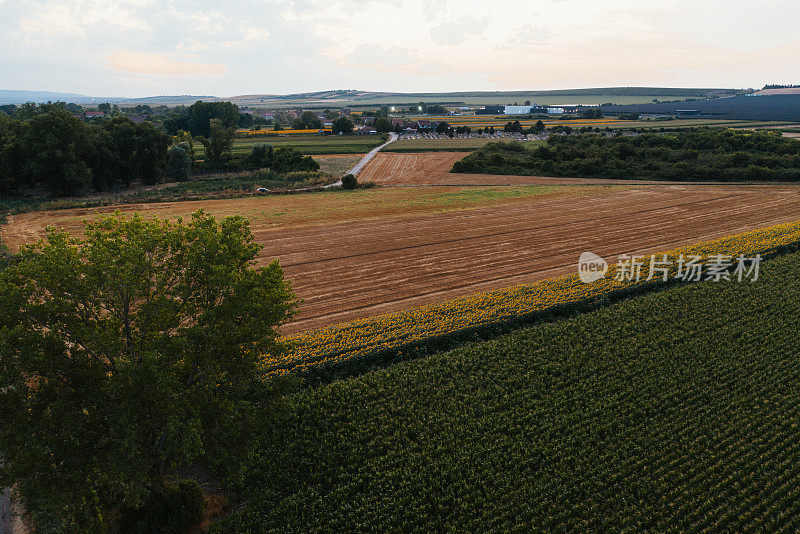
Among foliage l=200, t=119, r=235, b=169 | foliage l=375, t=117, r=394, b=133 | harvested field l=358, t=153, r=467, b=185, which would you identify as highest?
foliage l=375, t=117, r=394, b=133

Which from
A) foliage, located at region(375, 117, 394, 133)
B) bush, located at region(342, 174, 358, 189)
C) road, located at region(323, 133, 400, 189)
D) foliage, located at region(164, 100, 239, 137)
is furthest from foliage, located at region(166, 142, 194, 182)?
foliage, located at region(375, 117, 394, 133)

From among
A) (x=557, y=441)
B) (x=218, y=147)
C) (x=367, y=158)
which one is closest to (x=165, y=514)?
(x=557, y=441)

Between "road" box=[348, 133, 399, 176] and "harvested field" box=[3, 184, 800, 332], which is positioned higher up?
"road" box=[348, 133, 399, 176]

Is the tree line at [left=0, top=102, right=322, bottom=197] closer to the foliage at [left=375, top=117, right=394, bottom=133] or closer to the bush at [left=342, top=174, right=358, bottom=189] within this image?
the bush at [left=342, top=174, right=358, bottom=189]

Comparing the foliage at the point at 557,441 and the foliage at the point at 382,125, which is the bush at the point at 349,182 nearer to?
the foliage at the point at 557,441

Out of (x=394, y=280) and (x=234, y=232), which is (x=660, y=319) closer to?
(x=394, y=280)

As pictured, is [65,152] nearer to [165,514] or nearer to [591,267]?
[165,514]
